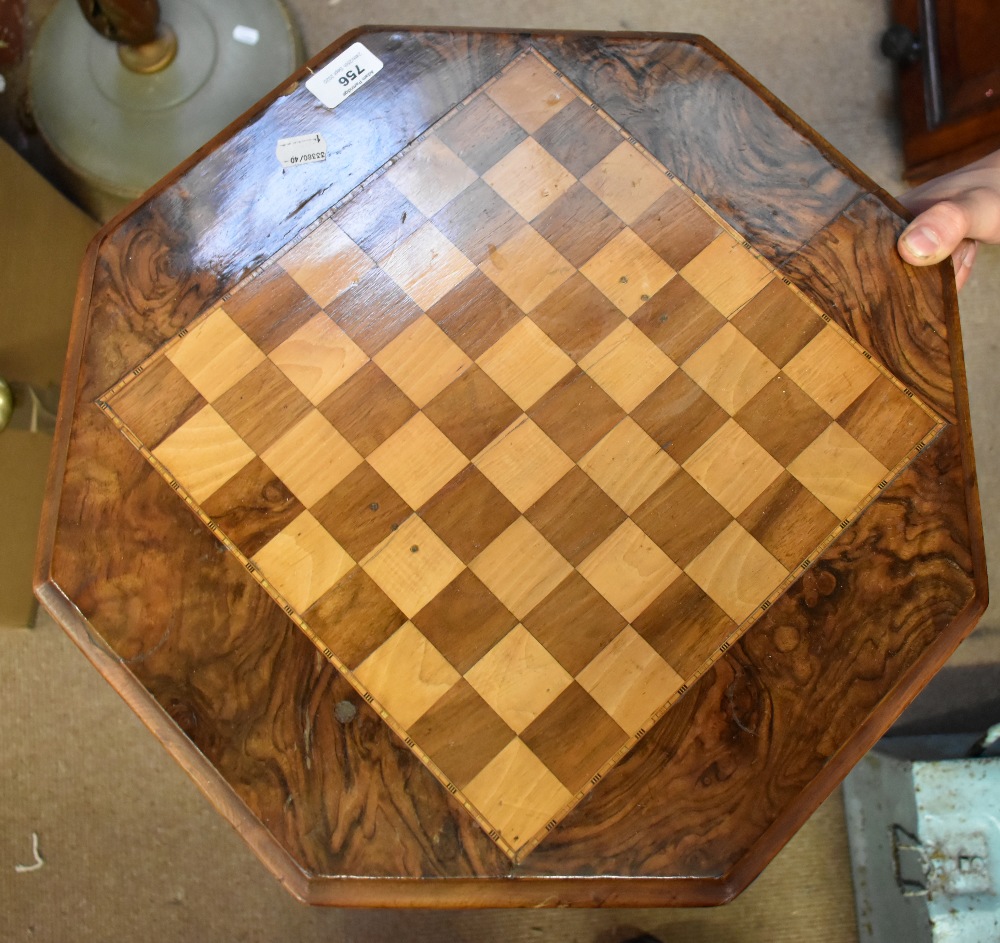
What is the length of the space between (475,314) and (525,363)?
0.10 m

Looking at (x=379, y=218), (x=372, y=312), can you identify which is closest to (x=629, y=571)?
(x=372, y=312)

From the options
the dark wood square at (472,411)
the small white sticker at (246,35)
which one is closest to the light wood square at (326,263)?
the dark wood square at (472,411)

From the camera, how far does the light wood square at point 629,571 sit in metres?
1.03

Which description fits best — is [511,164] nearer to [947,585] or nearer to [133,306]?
[133,306]

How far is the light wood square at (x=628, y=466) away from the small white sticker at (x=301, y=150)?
590 mm

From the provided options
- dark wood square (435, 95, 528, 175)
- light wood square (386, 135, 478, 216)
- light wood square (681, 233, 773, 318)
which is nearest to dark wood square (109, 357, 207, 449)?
light wood square (386, 135, 478, 216)

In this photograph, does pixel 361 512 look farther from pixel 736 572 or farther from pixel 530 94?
pixel 530 94

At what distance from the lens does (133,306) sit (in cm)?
108

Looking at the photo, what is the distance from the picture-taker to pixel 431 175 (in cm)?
114

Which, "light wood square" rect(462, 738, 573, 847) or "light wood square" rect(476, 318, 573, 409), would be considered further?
"light wood square" rect(476, 318, 573, 409)

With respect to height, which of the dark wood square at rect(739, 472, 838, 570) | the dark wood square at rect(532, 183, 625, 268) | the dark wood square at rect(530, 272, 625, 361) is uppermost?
the dark wood square at rect(532, 183, 625, 268)

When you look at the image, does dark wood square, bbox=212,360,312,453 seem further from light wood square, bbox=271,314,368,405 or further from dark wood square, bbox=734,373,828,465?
dark wood square, bbox=734,373,828,465

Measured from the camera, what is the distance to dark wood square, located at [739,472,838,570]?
1.05 meters

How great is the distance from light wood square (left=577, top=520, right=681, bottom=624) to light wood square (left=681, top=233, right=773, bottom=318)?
1.18ft
